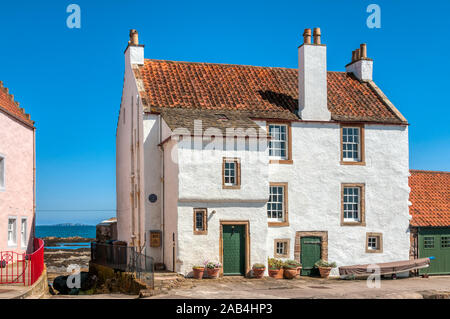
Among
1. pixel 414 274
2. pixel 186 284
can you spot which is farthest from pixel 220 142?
pixel 414 274

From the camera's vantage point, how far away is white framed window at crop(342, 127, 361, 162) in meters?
31.8

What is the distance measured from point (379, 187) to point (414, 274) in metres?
4.60

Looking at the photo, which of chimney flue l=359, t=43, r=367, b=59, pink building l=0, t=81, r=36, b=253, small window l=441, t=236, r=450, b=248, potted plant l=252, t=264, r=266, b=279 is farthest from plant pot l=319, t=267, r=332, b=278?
pink building l=0, t=81, r=36, b=253

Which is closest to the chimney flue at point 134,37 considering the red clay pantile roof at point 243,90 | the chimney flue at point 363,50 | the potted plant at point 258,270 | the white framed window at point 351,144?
the red clay pantile roof at point 243,90

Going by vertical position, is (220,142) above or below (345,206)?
above

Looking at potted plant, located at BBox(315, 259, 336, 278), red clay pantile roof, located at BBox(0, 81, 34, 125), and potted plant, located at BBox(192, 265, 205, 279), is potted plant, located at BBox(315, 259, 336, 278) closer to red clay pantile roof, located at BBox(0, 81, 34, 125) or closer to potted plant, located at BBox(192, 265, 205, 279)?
potted plant, located at BBox(192, 265, 205, 279)

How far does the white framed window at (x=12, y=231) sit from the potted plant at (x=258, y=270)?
1148cm

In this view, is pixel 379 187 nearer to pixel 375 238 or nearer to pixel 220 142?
pixel 375 238

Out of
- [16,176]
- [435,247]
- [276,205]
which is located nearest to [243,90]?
[276,205]

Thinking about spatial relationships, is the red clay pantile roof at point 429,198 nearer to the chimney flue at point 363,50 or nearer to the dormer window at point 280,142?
the chimney flue at point 363,50

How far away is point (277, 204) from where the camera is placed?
30.4 metres

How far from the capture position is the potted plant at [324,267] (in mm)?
29922
